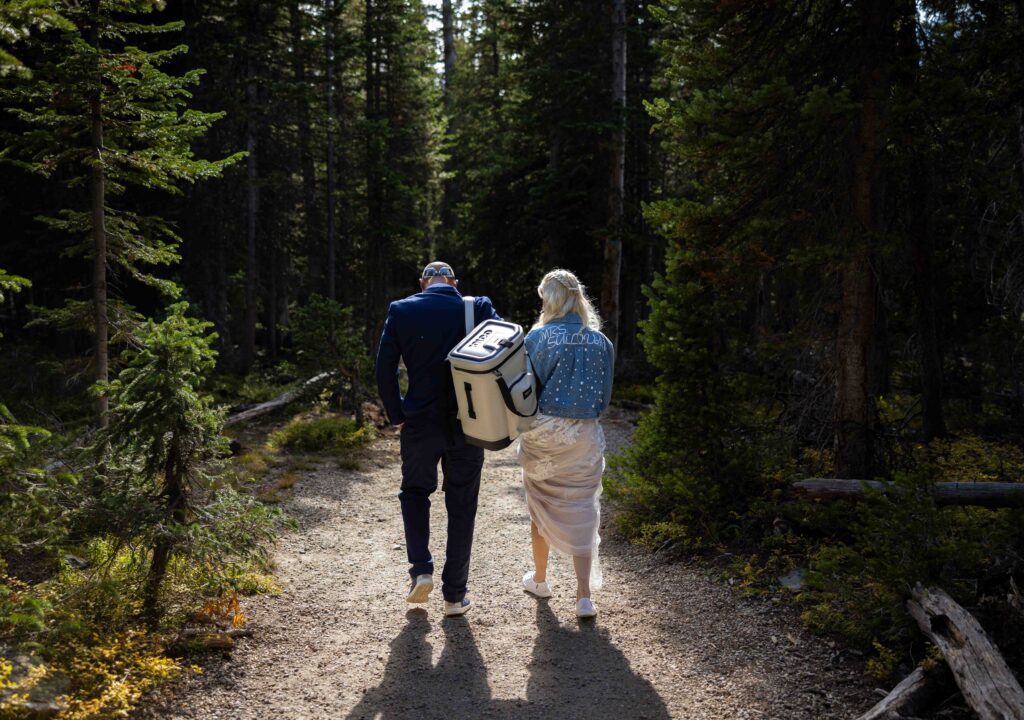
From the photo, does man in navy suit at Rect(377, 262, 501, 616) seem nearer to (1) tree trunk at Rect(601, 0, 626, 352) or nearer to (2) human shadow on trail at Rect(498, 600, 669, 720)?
(2) human shadow on trail at Rect(498, 600, 669, 720)

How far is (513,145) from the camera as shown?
22500 mm

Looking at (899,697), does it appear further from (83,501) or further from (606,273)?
(606,273)

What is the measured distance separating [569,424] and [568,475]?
39 centimetres

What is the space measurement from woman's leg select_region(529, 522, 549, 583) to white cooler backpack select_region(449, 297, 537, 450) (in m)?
1.07

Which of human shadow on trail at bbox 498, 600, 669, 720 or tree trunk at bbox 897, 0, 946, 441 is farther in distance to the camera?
tree trunk at bbox 897, 0, 946, 441

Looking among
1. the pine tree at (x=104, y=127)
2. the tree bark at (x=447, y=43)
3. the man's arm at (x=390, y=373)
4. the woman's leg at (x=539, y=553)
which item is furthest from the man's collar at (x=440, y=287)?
the tree bark at (x=447, y=43)

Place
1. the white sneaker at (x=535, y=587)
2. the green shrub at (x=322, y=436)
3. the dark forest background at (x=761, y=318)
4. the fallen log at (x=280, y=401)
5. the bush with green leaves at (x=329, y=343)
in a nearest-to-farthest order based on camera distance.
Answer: the dark forest background at (x=761, y=318)
the white sneaker at (x=535, y=587)
the green shrub at (x=322, y=436)
the bush with green leaves at (x=329, y=343)
the fallen log at (x=280, y=401)

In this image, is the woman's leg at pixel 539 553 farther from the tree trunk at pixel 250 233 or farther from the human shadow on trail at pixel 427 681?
the tree trunk at pixel 250 233

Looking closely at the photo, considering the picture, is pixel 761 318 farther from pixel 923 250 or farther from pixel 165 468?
pixel 165 468

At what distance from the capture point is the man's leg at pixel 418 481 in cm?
527

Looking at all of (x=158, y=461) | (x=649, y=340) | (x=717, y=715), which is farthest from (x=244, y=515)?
(x=649, y=340)

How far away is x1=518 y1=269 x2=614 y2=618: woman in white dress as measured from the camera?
209 inches

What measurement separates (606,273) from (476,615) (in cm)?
1348

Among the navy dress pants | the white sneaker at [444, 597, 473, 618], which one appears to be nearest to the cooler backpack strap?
the navy dress pants
